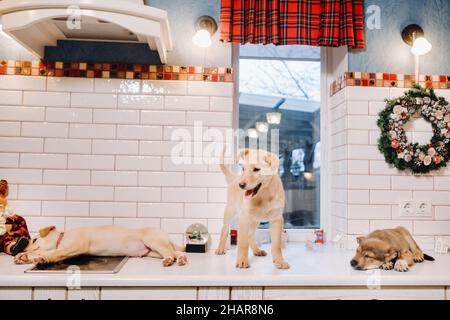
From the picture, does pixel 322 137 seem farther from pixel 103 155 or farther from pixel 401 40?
pixel 103 155

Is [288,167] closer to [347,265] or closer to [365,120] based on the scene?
[365,120]

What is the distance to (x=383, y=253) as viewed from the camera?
4.27ft

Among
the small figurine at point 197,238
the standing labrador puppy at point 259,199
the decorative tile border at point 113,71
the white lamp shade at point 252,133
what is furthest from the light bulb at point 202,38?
the small figurine at point 197,238

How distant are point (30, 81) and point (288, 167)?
122 centimetres

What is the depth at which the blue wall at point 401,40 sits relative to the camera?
174 centimetres

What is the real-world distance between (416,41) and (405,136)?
0.42m

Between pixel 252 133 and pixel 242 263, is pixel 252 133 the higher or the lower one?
the higher one

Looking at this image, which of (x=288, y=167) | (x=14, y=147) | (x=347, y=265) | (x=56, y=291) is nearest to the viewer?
(x=56, y=291)

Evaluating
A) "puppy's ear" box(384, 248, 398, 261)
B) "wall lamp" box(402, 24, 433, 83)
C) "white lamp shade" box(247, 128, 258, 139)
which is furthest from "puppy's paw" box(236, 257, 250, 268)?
"wall lamp" box(402, 24, 433, 83)

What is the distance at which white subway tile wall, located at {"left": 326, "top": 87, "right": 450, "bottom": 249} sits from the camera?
66.5 inches

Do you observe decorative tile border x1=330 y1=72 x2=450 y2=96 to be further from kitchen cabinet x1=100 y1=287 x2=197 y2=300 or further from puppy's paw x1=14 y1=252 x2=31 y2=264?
puppy's paw x1=14 y1=252 x2=31 y2=264

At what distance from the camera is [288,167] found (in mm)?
1866

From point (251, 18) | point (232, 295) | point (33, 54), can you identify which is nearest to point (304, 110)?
point (251, 18)

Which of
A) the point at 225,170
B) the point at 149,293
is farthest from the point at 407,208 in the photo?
the point at 149,293
